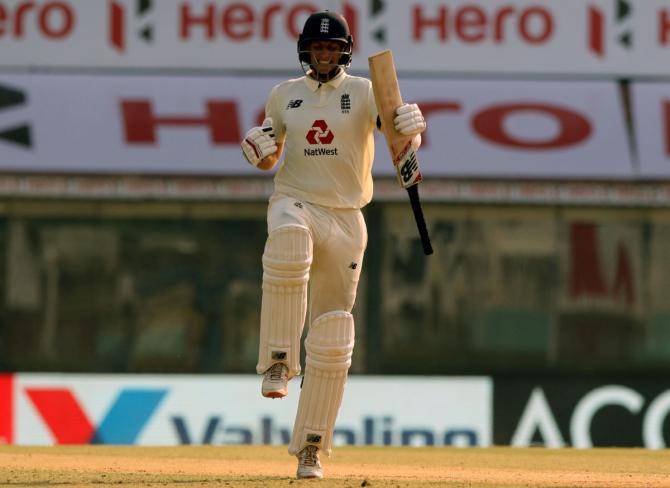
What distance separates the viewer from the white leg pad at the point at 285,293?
823cm

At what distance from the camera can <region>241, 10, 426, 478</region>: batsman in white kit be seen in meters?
8.34

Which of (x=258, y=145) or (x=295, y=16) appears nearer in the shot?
(x=258, y=145)

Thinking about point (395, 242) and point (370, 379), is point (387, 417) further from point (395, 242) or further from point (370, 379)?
point (395, 242)

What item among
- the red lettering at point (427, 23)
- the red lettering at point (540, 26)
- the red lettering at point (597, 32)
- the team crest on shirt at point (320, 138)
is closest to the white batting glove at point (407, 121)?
the team crest on shirt at point (320, 138)

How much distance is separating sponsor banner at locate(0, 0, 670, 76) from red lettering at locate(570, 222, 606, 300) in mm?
1382

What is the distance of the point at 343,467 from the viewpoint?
972cm

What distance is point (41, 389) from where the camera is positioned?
1516 cm

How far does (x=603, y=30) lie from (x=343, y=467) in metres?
7.28

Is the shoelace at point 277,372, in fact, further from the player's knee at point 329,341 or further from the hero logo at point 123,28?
the hero logo at point 123,28

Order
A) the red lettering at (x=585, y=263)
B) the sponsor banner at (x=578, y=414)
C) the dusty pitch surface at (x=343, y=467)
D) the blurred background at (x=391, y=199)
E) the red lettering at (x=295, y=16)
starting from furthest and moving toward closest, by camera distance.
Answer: the red lettering at (x=295, y=16) → the red lettering at (x=585, y=263) → the blurred background at (x=391, y=199) → the sponsor banner at (x=578, y=414) → the dusty pitch surface at (x=343, y=467)

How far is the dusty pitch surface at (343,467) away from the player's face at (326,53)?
187 centimetres

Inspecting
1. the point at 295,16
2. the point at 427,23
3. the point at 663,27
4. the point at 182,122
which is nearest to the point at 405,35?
the point at 427,23

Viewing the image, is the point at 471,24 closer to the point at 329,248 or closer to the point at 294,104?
the point at 294,104

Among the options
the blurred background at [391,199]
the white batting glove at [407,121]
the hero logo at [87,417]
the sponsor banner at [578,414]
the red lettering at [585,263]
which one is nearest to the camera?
the white batting glove at [407,121]
